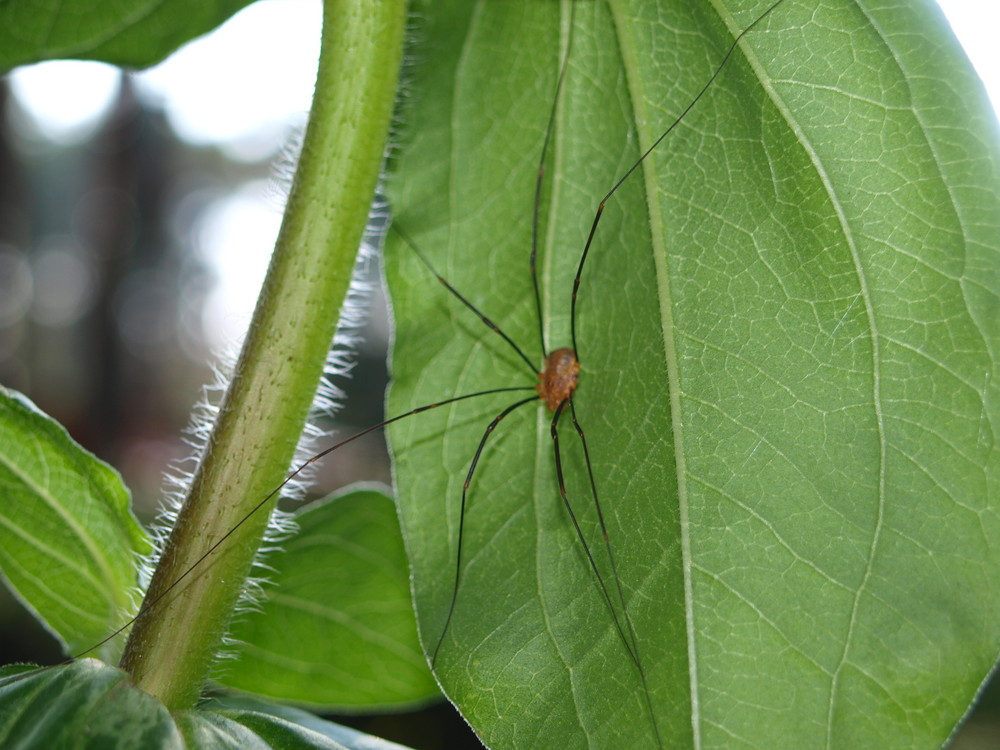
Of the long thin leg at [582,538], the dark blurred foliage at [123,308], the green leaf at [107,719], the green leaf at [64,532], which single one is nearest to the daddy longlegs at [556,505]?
the long thin leg at [582,538]

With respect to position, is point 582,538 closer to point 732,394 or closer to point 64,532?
point 732,394

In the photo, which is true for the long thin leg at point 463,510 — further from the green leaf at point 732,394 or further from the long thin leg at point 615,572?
the long thin leg at point 615,572

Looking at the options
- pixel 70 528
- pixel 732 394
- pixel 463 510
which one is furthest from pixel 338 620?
pixel 732 394

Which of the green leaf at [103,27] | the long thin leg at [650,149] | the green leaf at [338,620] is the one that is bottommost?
the green leaf at [338,620]

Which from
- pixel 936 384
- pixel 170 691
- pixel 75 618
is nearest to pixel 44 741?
pixel 170 691

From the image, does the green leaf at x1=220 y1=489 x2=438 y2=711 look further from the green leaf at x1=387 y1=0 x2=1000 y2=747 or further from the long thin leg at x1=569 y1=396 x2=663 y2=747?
the long thin leg at x1=569 y1=396 x2=663 y2=747

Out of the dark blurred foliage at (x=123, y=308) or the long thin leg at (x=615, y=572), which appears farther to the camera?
the dark blurred foliage at (x=123, y=308)

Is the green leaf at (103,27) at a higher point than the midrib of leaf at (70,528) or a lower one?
higher

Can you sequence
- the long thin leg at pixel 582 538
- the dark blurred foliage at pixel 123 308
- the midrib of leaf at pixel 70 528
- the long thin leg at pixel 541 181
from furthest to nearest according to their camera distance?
1. the dark blurred foliage at pixel 123 308
2. the long thin leg at pixel 541 181
3. the midrib of leaf at pixel 70 528
4. the long thin leg at pixel 582 538
